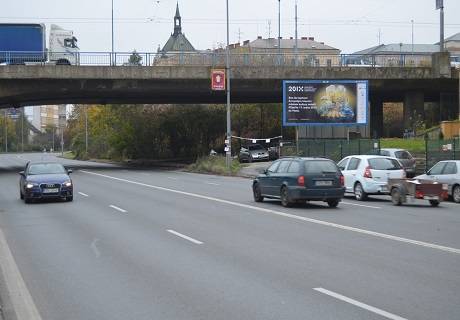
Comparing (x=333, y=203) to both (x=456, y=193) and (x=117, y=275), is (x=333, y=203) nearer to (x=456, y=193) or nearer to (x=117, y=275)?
(x=456, y=193)

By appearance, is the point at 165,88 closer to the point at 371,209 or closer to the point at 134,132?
the point at 134,132

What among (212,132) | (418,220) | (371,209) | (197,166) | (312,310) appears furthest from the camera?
(212,132)

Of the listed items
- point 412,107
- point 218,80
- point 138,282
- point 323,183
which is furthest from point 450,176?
point 412,107

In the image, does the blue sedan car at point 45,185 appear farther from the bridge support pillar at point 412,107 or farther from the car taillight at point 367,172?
the bridge support pillar at point 412,107

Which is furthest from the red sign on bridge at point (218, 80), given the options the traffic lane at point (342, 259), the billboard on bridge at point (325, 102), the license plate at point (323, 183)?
the traffic lane at point (342, 259)

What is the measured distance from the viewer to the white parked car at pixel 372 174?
2319 cm

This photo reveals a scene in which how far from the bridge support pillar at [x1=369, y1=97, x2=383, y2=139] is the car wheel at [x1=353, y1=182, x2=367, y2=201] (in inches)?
1322

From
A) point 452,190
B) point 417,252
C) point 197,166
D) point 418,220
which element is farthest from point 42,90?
point 417,252

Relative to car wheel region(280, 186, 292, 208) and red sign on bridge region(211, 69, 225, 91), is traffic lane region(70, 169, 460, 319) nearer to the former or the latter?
car wheel region(280, 186, 292, 208)

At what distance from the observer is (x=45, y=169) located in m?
24.3

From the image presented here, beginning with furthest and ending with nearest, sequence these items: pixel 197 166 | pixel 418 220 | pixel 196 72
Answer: pixel 197 166
pixel 196 72
pixel 418 220

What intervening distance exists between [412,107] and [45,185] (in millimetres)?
36737

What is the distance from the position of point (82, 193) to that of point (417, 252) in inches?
748

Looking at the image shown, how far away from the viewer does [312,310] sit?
7.34 m
